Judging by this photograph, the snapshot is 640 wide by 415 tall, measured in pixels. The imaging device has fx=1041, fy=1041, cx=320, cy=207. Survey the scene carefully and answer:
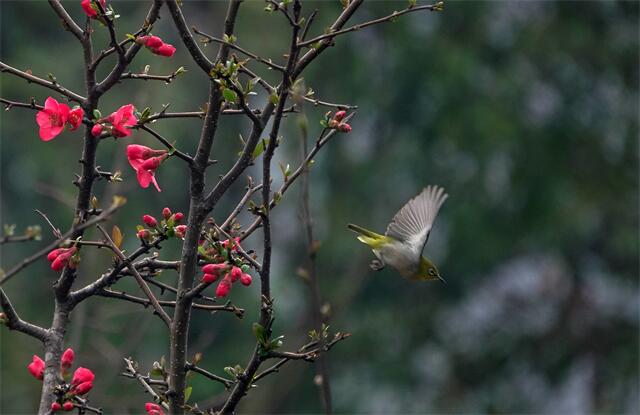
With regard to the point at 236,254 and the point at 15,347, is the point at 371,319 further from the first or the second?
the point at 236,254

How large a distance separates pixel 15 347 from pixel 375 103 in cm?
677

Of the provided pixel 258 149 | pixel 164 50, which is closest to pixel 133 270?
pixel 258 149

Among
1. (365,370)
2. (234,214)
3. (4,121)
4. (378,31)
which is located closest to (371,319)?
(365,370)

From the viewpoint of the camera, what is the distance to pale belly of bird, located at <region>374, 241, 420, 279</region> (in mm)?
3906

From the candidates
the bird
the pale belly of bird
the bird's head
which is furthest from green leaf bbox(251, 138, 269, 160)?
the bird's head

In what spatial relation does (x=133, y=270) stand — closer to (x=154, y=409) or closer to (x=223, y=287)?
(x=223, y=287)

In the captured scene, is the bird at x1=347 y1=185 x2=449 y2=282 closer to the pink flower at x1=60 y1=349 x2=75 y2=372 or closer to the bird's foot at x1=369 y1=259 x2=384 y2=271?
the bird's foot at x1=369 y1=259 x2=384 y2=271

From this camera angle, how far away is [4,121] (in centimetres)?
1658

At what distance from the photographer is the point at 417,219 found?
12.8ft

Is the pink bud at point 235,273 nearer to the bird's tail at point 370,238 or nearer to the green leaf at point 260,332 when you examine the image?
the green leaf at point 260,332

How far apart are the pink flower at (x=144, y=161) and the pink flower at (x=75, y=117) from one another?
0.19 metres

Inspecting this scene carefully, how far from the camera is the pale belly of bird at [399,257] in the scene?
3.91 m

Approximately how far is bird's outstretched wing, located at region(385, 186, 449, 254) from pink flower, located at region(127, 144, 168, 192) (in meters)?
1.00

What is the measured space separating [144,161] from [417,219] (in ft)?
3.70
